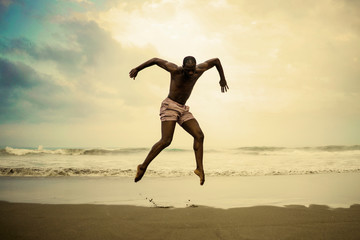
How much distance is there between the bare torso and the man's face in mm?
155

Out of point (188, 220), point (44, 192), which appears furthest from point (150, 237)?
point (44, 192)

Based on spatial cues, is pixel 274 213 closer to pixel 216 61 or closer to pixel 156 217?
pixel 156 217

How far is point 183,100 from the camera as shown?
17.1 ft

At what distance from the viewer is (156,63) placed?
5230mm

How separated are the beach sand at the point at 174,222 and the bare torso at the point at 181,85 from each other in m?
2.03

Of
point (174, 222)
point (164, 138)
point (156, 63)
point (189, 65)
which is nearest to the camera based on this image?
point (174, 222)

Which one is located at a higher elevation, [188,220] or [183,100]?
[183,100]

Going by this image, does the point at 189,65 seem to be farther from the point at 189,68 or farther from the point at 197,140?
the point at 197,140

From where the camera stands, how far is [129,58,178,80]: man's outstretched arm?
16.6ft

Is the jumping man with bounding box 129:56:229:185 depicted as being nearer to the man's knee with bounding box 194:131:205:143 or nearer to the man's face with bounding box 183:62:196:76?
the man's knee with bounding box 194:131:205:143

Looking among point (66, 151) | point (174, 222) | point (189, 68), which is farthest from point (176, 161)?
point (66, 151)

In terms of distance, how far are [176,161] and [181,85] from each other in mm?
11254

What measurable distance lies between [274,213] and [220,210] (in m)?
0.80

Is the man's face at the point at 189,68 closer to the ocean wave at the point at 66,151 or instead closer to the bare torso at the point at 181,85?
the bare torso at the point at 181,85
